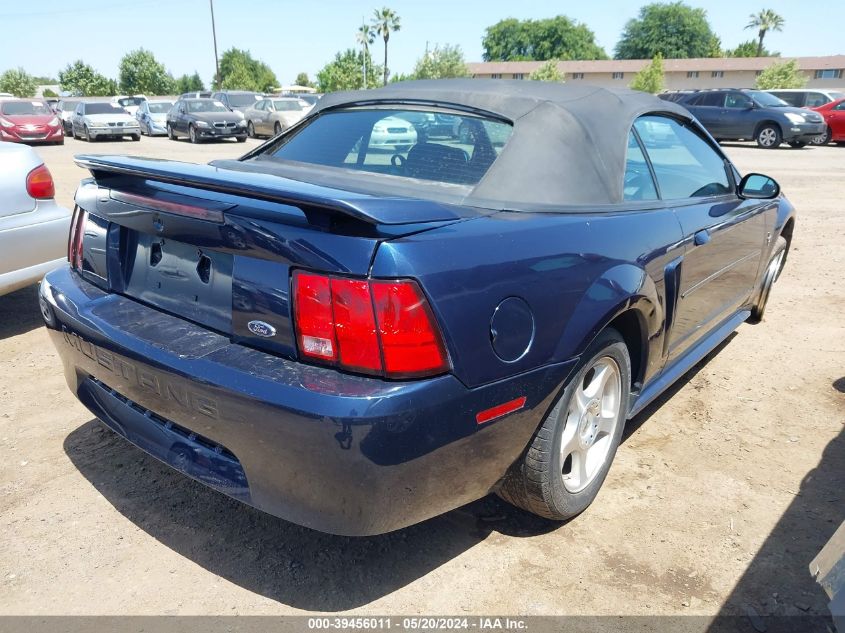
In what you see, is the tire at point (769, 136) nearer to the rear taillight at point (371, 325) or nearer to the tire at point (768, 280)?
the tire at point (768, 280)

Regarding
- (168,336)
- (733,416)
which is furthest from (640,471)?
(168,336)

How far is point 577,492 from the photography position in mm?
2557

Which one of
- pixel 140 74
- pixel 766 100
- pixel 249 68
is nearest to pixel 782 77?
pixel 766 100

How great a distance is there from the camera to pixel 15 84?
8006 cm

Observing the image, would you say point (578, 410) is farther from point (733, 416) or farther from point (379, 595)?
point (733, 416)

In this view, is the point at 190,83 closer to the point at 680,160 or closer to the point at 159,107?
the point at 159,107

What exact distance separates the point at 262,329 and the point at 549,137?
1.37 m

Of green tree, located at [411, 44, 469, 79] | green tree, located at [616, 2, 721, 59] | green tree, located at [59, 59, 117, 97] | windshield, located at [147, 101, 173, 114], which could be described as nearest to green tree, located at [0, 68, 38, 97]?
green tree, located at [59, 59, 117, 97]

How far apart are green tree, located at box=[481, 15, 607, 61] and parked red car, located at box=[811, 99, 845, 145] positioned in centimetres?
Result: 7646

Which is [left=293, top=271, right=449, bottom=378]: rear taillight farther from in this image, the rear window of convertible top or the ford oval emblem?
the rear window of convertible top

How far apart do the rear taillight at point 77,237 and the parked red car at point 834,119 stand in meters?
23.2

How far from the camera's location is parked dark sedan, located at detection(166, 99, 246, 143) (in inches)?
846

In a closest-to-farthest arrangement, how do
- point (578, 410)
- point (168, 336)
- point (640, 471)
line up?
point (168, 336) < point (578, 410) < point (640, 471)

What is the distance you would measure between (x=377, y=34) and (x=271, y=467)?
84924 mm
